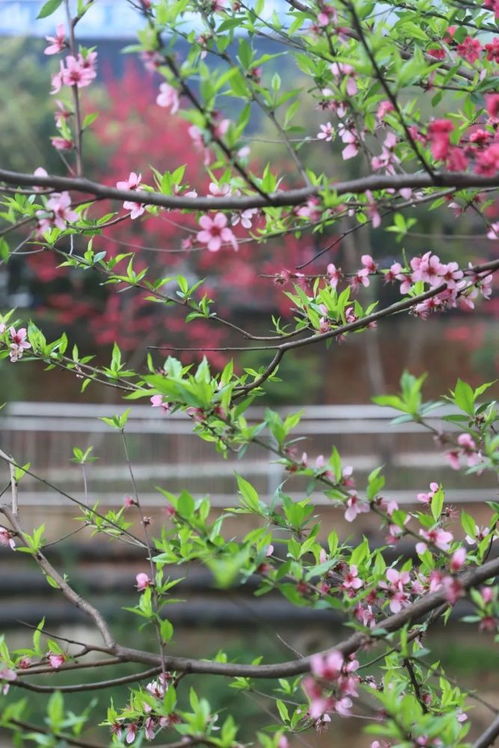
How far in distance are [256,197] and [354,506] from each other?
54cm

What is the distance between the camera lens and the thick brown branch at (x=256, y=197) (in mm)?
1304

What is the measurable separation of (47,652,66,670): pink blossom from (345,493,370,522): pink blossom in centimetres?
69

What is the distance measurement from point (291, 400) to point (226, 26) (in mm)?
8864

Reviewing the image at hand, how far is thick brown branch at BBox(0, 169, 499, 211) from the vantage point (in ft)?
4.28

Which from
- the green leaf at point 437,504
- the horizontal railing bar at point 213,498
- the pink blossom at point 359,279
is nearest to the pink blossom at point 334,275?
the pink blossom at point 359,279

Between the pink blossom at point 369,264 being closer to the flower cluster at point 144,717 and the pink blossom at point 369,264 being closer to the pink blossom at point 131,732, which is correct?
the flower cluster at point 144,717

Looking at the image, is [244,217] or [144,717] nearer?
[244,217]

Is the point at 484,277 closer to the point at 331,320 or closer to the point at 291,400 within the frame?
the point at 331,320

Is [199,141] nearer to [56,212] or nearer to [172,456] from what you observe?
[56,212]

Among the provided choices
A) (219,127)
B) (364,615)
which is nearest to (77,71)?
(219,127)

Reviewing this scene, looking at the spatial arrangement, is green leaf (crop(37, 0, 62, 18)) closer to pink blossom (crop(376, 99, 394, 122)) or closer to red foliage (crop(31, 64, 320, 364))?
pink blossom (crop(376, 99, 394, 122))

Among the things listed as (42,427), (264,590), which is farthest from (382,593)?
(42,427)

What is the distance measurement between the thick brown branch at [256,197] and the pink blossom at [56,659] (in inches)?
37.8

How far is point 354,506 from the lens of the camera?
59.1 inches
